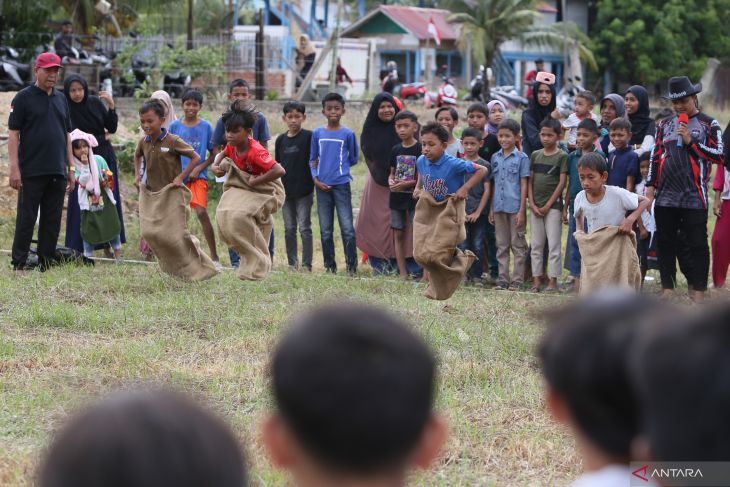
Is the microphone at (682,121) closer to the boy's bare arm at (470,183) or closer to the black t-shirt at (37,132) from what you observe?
the boy's bare arm at (470,183)

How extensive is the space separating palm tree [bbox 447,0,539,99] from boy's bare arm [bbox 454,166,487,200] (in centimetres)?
3149

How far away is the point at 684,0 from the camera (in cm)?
4084

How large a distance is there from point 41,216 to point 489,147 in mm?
3909

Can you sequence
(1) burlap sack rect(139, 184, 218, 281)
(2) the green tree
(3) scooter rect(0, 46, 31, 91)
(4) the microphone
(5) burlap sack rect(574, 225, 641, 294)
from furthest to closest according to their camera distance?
(2) the green tree
(3) scooter rect(0, 46, 31, 91)
(1) burlap sack rect(139, 184, 218, 281)
(4) the microphone
(5) burlap sack rect(574, 225, 641, 294)

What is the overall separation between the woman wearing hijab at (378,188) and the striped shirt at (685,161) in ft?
7.85

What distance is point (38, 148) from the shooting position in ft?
30.2

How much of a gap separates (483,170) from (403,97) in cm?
2525

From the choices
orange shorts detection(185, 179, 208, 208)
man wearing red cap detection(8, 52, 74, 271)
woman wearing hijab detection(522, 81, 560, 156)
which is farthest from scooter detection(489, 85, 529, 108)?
man wearing red cap detection(8, 52, 74, 271)

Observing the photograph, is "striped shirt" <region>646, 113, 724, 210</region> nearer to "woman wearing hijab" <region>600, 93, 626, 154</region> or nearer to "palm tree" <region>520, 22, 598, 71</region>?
"woman wearing hijab" <region>600, 93, 626, 154</region>

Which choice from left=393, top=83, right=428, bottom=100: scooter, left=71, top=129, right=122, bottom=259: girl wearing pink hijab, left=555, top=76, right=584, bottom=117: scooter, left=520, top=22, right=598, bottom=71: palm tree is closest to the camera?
left=71, top=129, right=122, bottom=259: girl wearing pink hijab

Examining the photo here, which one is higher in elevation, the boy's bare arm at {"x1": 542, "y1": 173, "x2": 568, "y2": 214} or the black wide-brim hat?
the black wide-brim hat

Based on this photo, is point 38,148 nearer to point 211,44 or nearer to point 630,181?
point 630,181

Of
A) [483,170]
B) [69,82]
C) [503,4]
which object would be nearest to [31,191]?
[69,82]

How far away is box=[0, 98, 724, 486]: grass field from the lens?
4535 mm
